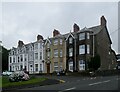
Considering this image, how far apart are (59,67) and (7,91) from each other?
47.7m

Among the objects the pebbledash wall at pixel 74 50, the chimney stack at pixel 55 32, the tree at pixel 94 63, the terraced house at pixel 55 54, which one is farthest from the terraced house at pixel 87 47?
the chimney stack at pixel 55 32

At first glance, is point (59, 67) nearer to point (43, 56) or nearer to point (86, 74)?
point (43, 56)

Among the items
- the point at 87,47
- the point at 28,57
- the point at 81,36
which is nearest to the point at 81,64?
the point at 87,47

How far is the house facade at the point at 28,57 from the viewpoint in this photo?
82000 mm

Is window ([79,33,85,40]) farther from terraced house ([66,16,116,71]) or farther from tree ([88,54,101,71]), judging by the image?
tree ([88,54,101,71])

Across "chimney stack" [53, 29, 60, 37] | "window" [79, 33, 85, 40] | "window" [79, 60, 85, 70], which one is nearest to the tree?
"window" [79, 60, 85, 70]

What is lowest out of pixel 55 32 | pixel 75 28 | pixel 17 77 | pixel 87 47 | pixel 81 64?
pixel 17 77

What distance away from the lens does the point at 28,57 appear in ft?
290

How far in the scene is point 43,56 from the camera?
80.1 m

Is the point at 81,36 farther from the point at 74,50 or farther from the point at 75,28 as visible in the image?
the point at 75,28

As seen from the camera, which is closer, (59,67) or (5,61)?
(59,67)

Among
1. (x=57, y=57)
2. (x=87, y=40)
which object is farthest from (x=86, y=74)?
(x=57, y=57)

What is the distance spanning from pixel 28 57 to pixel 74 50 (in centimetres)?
2217

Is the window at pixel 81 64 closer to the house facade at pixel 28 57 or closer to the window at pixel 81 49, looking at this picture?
the window at pixel 81 49
